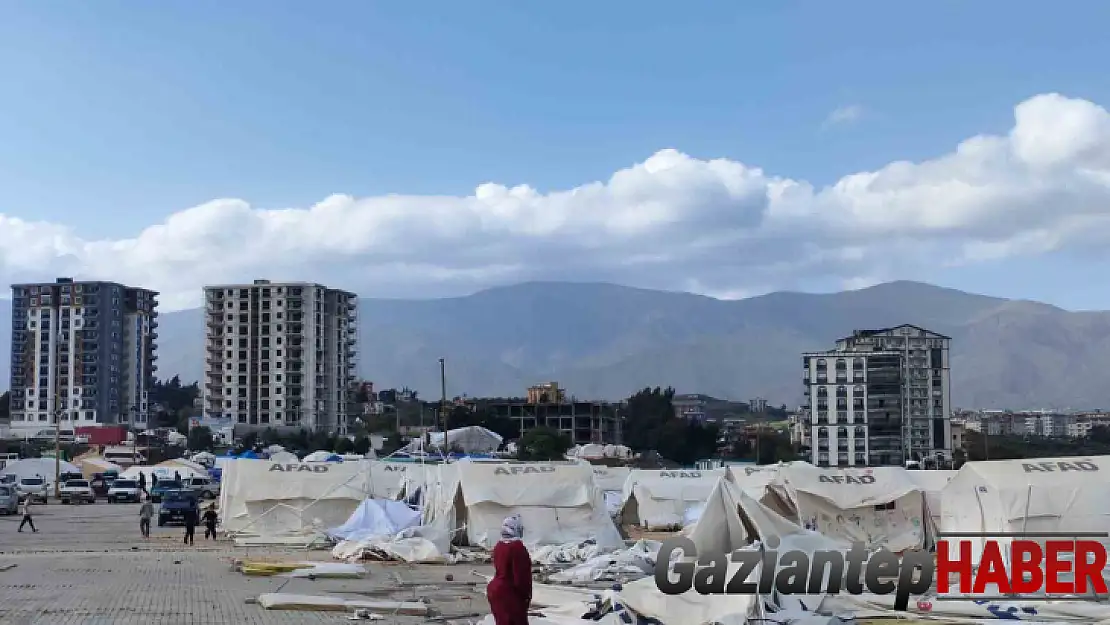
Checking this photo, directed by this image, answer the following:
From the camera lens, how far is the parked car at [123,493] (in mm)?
62344

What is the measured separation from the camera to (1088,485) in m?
21.5

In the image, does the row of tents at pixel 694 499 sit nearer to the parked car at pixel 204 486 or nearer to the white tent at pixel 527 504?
the white tent at pixel 527 504

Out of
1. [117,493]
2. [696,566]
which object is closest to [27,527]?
[117,493]

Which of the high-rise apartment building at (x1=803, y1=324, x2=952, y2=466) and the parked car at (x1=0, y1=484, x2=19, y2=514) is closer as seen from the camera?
the parked car at (x1=0, y1=484, x2=19, y2=514)

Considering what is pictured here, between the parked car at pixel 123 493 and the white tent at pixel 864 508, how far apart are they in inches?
1744

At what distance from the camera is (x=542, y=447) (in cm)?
9538

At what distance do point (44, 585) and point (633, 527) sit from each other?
24.3 meters

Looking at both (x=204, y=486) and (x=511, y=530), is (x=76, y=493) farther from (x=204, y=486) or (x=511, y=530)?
(x=511, y=530)

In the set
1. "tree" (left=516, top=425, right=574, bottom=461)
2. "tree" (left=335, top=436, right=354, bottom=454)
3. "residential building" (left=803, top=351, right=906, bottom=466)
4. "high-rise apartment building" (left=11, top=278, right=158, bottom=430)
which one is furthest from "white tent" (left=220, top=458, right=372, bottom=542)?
"high-rise apartment building" (left=11, top=278, right=158, bottom=430)

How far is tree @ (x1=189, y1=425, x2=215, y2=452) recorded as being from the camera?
12269 centimetres

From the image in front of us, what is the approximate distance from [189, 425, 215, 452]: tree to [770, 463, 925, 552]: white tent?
333 ft

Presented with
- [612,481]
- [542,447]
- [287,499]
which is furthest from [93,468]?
[287,499]

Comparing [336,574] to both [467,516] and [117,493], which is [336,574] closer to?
[467,516]

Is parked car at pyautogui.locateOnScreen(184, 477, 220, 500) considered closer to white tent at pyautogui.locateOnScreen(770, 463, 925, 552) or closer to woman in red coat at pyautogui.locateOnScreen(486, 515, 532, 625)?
white tent at pyautogui.locateOnScreen(770, 463, 925, 552)
